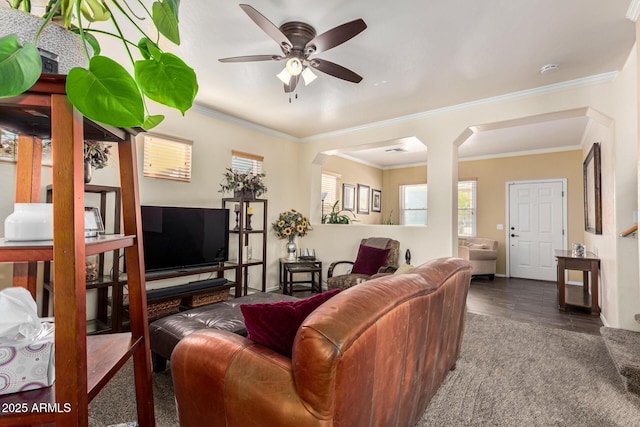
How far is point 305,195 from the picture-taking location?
5.39m

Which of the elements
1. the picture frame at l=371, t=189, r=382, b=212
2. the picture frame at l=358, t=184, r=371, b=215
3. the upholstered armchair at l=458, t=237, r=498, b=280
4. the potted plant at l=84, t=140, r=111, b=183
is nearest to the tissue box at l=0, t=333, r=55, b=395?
the potted plant at l=84, t=140, r=111, b=183

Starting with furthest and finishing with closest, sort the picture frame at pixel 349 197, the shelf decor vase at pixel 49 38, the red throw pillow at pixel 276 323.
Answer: the picture frame at pixel 349 197
the red throw pillow at pixel 276 323
the shelf decor vase at pixel 49 38

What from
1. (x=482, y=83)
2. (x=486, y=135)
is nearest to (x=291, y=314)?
(x=482, y=83)

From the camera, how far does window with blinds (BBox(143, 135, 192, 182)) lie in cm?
355

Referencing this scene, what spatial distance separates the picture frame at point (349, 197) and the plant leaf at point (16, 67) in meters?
6.18

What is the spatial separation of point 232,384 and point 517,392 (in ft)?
6.68

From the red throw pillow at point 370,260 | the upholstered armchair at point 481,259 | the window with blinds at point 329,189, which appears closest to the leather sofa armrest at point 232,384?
the red throw pillow at point 370,260

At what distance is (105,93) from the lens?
0.54 m

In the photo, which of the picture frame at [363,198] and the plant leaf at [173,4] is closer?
the plant leaf at [173,4]

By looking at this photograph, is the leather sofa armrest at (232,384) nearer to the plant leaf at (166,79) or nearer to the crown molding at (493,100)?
the plant leaf at (166,79)

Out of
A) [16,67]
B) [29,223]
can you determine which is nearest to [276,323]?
[29,223]

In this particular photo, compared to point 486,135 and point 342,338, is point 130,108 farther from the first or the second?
point 486,135

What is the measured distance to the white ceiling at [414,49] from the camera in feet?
6.86

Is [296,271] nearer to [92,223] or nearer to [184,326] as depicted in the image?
[184,326]
